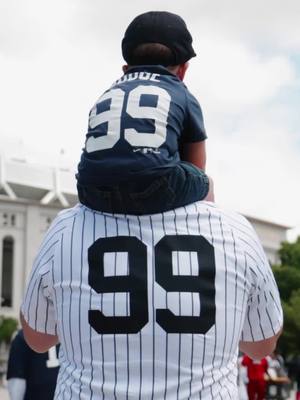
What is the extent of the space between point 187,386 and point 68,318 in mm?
348

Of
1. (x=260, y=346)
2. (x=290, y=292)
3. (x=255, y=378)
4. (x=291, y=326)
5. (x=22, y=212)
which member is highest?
(x=22, y=212)

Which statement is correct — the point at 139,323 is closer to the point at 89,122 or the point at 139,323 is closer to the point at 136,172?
the point at 136,172

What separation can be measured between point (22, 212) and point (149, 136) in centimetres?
9548

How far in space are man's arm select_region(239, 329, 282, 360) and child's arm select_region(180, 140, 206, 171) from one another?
1.59 feet

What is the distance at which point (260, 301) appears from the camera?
2592mm

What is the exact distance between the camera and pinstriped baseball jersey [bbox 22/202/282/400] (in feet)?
7.95

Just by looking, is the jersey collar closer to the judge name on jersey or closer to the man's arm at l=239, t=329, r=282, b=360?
the judge name on jersey

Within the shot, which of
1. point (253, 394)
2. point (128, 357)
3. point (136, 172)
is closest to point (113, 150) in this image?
point (136, 172)

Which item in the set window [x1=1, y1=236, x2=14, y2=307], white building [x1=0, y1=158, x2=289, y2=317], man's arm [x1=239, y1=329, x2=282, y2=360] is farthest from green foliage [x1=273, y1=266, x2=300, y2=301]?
man's arm [x1=239, y1=329, x2=282, y2=360]

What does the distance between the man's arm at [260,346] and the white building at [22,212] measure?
89471 mm

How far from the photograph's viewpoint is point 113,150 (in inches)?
96.7

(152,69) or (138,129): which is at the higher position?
(152,69)

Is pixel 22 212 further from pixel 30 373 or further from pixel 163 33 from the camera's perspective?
pixel 163 33

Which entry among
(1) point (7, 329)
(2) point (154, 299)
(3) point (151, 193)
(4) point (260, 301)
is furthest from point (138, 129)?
(1) point (7, 329)
